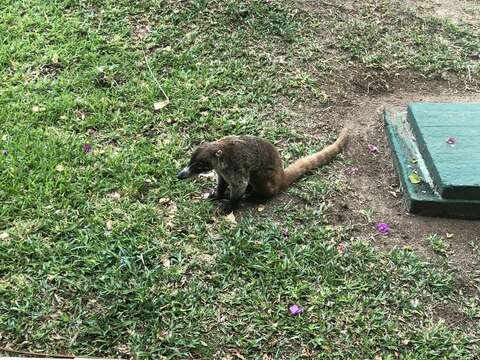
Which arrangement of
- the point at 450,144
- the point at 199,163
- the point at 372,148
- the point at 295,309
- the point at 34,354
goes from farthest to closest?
the point at 372,148, the point at 450,144, the point at 199,163, the point at 295,309, the point at 34,354

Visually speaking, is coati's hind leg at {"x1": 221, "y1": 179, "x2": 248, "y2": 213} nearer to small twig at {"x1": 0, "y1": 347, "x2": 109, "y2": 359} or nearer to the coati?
the coati

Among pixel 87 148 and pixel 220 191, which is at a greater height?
pixel 87 148

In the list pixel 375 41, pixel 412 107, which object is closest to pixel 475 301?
pixel 412 107

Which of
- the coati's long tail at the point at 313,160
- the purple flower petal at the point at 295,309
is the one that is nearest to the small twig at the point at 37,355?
the purple flower petal at the point at 295,309

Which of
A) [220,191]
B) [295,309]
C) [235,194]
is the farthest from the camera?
[220,191]

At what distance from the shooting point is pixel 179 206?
4.27 meters

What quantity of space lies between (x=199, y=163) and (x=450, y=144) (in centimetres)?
209

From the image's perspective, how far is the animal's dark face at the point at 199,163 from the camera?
4.05 metres

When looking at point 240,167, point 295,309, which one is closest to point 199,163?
point 240,167

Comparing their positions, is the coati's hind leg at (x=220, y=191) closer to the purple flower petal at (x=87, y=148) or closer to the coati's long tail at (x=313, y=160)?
the coati's long tail at (x=313, y=160)

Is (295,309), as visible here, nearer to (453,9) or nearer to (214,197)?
(214,197)

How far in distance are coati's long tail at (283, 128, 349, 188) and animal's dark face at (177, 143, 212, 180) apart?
698mm

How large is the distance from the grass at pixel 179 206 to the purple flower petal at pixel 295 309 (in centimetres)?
4

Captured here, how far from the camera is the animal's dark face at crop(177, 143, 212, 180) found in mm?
4055
